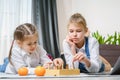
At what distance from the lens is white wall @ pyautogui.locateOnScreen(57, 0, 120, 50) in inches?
168

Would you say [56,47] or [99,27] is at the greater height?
[99,27]

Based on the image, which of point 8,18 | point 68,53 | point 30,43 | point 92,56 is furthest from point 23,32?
point 8,18

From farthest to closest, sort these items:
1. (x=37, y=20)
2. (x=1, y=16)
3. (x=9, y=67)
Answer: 1. (x=37, y=20)
2. (x=1, y=16)
3. (x=9, y=67)

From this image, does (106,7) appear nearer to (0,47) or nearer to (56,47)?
(56,47)

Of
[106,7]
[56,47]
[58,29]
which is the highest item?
[106,7]

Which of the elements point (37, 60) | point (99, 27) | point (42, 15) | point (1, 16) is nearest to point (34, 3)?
point (42, 15)

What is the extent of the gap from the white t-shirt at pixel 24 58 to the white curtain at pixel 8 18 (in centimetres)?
202

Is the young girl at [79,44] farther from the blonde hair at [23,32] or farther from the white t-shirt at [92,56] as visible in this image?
the blonde hair at [23,32]

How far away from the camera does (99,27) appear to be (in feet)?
14.4

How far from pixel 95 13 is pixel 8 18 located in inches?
57.4

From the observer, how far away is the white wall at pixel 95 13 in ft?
14.0

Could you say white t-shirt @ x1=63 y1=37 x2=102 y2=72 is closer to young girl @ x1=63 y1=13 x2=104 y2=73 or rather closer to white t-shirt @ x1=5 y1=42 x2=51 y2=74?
young girl @ x1=63 y1=13 x2=104 y2=73

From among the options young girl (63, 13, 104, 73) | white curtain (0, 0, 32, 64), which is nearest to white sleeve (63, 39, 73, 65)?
young girl (63, 13, 104, 73)

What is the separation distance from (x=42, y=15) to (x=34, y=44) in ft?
7.84
